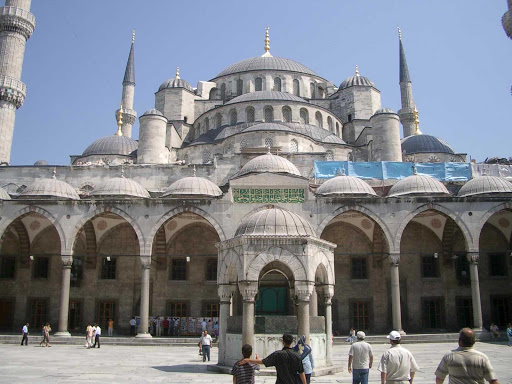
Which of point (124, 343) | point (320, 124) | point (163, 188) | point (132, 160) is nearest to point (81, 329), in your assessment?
point (124, 343)

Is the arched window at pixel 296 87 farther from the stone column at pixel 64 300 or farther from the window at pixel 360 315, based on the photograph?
the stone column at pixel 64 300

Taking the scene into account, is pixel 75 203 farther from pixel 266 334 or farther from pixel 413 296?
pixel 413 296

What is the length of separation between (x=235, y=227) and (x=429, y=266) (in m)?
8.05

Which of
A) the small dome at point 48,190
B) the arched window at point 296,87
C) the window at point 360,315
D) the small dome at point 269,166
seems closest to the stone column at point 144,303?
the small dome at point 48,190

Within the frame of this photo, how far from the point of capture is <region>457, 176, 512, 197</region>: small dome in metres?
18.8

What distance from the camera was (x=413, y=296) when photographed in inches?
795

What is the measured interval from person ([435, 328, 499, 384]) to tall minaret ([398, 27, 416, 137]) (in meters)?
31.5

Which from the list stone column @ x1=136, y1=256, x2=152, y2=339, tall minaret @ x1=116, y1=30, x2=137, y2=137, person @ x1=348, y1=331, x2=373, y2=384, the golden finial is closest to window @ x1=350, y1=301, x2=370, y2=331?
stone column @ x1=136, y1=256, x2=152, y2=339

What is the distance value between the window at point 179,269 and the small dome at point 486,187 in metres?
10.9

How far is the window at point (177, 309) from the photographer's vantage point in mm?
20359

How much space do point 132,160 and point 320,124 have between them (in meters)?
10.2

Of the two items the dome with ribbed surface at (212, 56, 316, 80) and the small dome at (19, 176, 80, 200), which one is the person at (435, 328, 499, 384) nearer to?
the small dome at (19, 176, 80, 200)

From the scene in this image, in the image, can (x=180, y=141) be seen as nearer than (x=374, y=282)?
No

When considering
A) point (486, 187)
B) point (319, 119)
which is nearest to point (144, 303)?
point (486, 187)
